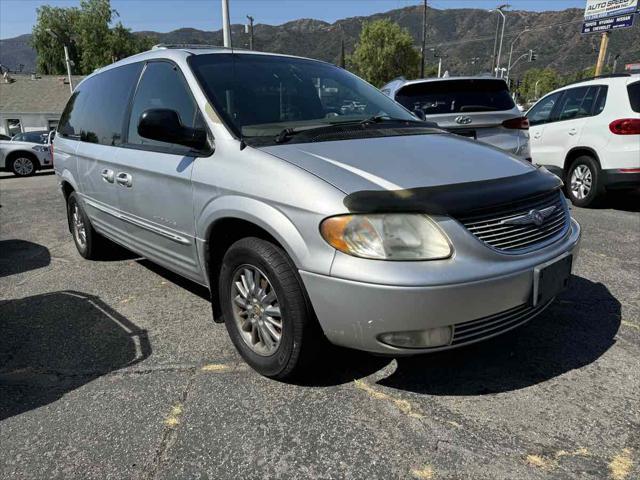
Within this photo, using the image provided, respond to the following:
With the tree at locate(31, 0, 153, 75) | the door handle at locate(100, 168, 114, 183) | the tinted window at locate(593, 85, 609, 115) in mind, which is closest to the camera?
the door handle at locate(100, 168, 114, 183)

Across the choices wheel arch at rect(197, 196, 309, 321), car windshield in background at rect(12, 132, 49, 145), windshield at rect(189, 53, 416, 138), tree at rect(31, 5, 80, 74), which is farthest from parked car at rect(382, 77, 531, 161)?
tree at rect(31, 5, 80, 74)

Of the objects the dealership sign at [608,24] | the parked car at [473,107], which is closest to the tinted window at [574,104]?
the parked car at [473,107]

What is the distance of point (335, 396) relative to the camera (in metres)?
2.50

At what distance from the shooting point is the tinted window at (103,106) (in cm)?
375

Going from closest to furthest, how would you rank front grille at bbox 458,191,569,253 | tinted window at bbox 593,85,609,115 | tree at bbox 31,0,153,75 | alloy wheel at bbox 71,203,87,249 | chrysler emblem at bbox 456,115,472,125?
front grille at bbox 458,191,569,253 < alloy wheel at bbox 71,203,87,249 < chrysler emblem at bbox 456,115,472,125 < tinted window at bbox 593,85,609,115 < tree at bbox 31,0,153,75

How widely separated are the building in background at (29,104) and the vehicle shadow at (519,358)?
45462 millimetres

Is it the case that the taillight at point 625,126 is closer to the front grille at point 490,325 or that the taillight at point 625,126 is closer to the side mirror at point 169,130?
the front grille at point 490,325

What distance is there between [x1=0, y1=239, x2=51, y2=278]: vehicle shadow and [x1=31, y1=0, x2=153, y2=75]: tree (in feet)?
211

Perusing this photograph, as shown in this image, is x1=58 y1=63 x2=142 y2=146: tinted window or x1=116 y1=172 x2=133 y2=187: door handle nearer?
x1=116 y1=172 x2=133 y2=187: door handle

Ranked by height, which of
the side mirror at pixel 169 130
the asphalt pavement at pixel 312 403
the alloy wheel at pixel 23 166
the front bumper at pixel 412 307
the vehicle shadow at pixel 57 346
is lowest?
the alloy wheel at pixel 23 166

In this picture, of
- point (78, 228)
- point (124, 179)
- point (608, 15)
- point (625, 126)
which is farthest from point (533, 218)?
point (608, 15)

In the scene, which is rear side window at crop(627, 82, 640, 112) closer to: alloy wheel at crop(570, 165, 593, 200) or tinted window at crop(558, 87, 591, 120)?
tinted window at crop(558, 87, 591, 120)

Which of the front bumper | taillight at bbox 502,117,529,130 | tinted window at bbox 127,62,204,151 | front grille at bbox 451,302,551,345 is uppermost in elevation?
tinted window at bbox 127,62,204,151

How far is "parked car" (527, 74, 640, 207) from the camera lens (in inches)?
244
